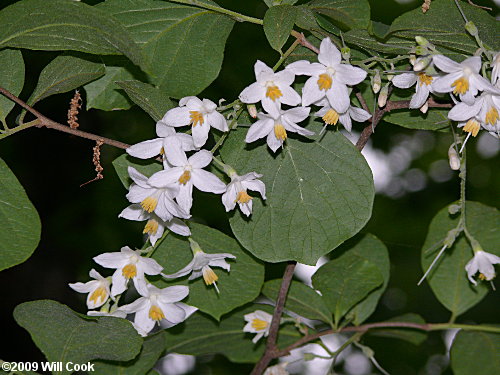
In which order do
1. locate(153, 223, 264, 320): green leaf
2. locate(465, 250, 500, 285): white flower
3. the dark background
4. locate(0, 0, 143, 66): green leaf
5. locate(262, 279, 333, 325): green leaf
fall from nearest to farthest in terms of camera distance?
locate(0, 0, 143, 66): green leaf → locate(153, 223, 264, 320): green leaf → locate(465, 250, 500, 285): white flower → locate(262, 279, 333, 325): green leaf → the dark background

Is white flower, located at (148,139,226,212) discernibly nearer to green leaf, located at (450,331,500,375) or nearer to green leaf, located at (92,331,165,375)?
green leaf, located at (92,331,165,375)

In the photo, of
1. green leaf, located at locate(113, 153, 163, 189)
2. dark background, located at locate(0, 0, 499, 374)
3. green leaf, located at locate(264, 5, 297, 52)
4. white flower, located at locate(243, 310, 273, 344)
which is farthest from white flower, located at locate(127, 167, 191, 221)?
dark background, located at locate(0, 0, 499, 374)

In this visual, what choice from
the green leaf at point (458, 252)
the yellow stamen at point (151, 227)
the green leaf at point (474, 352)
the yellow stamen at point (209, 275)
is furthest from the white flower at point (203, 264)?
the green leaf at point (474, 352)

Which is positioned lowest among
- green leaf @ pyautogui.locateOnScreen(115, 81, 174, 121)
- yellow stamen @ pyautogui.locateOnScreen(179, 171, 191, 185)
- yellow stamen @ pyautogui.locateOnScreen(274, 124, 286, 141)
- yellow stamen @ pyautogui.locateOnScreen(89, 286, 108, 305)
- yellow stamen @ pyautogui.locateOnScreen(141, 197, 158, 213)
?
yellow stamen @ pyautogui.locateOnScreen(89, 286, 108, 305)

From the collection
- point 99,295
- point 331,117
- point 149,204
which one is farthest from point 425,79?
point 99,295

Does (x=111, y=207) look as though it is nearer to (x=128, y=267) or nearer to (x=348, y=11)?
(x=128, y=267)

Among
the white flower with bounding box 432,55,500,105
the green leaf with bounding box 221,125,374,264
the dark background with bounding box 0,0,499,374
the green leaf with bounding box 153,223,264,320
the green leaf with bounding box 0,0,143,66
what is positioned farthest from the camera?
the dark background with bounding box 0,0,499,374
